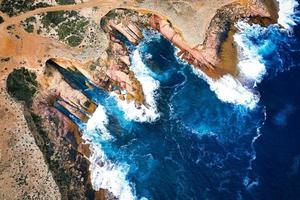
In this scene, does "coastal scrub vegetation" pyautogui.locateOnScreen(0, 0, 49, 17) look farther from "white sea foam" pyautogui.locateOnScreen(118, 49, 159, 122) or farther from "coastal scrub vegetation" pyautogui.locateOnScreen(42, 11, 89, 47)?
"white sea foam" pyautogui.locateOnScreen(118, 49, 159, 122)

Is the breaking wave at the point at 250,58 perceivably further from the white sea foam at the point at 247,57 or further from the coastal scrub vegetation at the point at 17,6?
the coastal scrub vegetation at the point at 17,6

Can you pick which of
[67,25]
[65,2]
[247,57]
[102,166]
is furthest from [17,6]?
[247,57]

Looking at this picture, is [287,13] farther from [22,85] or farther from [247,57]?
[22,85]

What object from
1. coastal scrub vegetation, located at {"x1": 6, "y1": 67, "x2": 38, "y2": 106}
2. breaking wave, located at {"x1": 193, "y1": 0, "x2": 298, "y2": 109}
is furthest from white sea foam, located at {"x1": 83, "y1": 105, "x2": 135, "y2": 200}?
breaking wave, located at {"x1": 193, "y1": 0, "x2": 298, "y2": 109}

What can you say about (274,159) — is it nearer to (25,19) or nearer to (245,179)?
(245,179)

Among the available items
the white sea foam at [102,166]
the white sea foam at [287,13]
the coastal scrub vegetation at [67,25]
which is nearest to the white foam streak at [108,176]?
the white sea foam at [102,166]

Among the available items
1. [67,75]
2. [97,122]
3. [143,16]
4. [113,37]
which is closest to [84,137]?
[97,122]
